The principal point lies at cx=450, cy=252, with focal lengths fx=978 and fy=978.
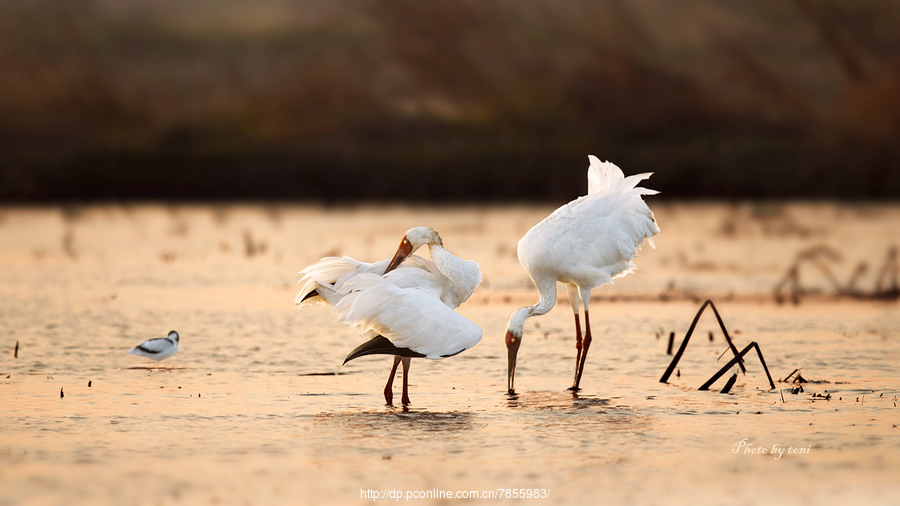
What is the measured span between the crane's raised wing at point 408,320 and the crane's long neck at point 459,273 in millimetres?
Answer: 509

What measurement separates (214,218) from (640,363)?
77.3ft

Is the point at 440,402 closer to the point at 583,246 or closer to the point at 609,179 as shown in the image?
the point at 583,246

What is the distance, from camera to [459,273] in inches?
329

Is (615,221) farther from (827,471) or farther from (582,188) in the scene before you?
(582,188)

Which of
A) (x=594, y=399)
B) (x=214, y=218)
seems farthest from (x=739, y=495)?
(x=214, y=218)

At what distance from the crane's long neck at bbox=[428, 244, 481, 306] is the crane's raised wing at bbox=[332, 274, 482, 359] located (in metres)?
0.51

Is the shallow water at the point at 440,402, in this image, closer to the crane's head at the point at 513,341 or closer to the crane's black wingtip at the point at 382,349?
the crane's head at the point at 513,341

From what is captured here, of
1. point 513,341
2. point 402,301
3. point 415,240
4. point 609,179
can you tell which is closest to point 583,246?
point 609,179

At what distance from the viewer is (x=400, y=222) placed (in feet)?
94.2

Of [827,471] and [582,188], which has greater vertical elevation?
[582,188]

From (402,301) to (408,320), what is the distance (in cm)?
19

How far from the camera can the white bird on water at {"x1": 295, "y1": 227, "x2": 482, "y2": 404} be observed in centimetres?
762

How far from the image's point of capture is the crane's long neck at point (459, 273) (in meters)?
8.38

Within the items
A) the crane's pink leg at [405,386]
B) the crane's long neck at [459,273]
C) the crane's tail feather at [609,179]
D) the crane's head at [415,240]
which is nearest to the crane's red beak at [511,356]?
the crane's long neck at [459,273]
